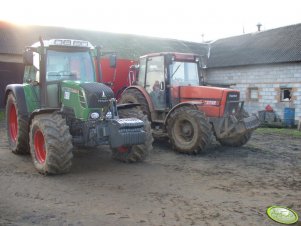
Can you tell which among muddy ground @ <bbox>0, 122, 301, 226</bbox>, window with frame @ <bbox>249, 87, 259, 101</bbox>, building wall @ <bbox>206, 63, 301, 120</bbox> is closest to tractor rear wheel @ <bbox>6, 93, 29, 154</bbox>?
muddy ground @ <bbox>0, 122, 301, 226</bbox>

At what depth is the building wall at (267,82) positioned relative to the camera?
60.5 ft

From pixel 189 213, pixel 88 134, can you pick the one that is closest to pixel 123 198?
pixel 189 213

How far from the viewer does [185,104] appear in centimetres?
885

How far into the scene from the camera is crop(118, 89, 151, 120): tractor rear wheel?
9.71m

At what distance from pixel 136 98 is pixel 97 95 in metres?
3.38

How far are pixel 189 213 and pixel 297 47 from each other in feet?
54.8

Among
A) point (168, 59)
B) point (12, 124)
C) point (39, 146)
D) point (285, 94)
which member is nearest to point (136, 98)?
point (168, 59)

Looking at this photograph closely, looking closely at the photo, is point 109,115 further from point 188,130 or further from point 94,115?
point 188,130

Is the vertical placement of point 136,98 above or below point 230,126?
above

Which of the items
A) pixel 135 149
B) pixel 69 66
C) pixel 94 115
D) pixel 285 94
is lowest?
pixel 135 149

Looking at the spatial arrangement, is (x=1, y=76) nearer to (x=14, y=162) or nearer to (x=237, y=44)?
(x=14, y=162)

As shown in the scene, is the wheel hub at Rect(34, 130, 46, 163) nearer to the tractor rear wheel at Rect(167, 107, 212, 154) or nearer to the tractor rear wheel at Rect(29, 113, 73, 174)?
the tractor rear wheel at Rect(29, 113, 73, 174)

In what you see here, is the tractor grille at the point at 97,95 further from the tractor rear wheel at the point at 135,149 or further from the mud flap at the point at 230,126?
the mud flap at the point at 230,126

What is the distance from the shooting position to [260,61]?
19953 millimetres
